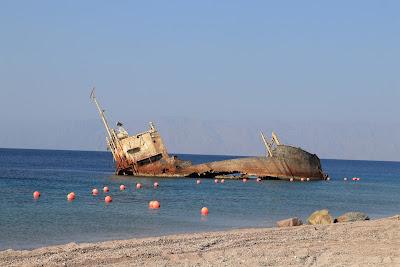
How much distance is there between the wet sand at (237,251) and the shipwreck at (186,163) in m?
33.5

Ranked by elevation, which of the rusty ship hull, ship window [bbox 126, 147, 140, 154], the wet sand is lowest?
the wet sand

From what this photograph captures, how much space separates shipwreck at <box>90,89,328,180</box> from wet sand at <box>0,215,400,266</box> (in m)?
33.5

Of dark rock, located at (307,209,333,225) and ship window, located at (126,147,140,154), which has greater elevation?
ship window, located at (126,147,140,154)

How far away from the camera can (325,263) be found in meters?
13.5

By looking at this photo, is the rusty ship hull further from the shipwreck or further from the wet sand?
the wet sand

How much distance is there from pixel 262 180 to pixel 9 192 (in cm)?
2461

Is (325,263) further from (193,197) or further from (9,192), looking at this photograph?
(9,192)

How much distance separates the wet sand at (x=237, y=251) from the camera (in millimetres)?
13602

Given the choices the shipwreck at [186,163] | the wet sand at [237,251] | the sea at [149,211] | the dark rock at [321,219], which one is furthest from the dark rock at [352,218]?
the shipwreck at [186,163]

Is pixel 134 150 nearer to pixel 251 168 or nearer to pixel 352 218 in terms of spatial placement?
pixel 251 168

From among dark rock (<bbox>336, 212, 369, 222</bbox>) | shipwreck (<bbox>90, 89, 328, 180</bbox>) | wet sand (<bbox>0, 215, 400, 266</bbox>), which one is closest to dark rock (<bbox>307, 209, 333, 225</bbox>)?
dark rock (<bbox>336, 212, 369, 222</bbox>)

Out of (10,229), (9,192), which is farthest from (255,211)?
(9,192)

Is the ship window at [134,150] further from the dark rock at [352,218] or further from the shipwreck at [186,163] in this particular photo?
the dark rock at [352,218]

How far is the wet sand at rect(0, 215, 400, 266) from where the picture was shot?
13602 mm
